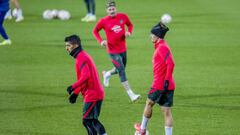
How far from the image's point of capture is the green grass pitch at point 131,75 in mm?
15125

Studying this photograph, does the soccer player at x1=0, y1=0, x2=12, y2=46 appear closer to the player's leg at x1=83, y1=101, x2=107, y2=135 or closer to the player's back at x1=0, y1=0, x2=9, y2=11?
the player's back at x1=0, y1=0, x2=9, y2=11

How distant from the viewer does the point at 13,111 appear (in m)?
16.3

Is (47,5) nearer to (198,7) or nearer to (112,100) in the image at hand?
(198,7)

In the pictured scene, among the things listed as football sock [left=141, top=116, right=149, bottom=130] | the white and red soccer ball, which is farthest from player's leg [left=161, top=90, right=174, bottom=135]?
the white and red soccer ball

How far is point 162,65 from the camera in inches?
499

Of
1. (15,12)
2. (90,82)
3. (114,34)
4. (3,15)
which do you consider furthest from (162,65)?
(15,12)

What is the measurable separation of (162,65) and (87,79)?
5.63 feet

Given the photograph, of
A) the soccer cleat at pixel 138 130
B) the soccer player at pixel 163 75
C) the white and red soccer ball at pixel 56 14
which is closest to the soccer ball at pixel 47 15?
the white and red soccer ball at pixel 56 14

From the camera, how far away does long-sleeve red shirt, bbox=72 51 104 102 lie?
Answer: 1184 cm

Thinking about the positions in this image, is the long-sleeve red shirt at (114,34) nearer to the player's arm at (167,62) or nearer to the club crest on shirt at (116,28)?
the club crest on shirt at (116,28)

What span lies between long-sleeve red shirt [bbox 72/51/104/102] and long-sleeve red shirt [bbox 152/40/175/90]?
1340 millimetres

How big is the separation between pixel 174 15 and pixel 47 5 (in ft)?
28.6

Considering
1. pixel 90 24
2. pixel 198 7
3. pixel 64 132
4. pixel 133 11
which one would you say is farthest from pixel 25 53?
pixel 198 7

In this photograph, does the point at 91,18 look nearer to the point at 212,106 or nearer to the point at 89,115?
the point at 212,106
